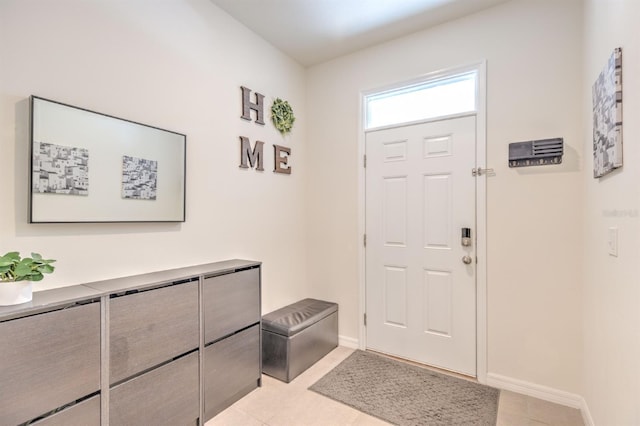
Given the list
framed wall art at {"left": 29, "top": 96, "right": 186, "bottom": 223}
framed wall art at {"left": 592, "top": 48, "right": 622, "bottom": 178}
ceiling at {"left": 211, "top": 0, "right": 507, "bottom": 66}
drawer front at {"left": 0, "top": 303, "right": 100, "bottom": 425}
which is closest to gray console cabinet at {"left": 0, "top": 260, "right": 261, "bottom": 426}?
drawer front at {"left": 0, "top": 303, "right": 100, "bottom": 425}

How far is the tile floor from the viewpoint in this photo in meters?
2.01

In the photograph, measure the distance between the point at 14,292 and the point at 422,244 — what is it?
258 centimetres

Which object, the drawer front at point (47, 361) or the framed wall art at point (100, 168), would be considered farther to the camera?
the framed wall art at point (100, 168)

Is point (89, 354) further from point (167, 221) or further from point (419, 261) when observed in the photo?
point (419, 261)

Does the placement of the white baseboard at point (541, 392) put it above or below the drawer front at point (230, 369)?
below

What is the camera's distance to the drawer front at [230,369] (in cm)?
203

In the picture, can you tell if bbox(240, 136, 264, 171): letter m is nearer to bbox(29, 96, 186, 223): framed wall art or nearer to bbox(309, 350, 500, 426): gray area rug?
bbox(29, 96, 186, 223): framed wall art

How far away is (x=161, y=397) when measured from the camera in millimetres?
1760

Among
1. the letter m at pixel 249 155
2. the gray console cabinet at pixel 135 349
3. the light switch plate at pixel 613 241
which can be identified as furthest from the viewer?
the letter m at pixel 249 155

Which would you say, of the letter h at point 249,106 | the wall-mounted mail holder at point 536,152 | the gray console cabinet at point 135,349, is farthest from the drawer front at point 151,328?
the wall-mounted mail holder at point 536,152

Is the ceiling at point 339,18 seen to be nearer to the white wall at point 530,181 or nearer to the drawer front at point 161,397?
the white wall at point 530,181

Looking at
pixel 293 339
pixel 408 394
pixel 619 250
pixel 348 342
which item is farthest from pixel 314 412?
pixel 619 250

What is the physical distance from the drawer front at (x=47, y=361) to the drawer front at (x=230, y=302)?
2.06 ft

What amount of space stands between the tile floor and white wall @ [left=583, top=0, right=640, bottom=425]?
0.84ft
